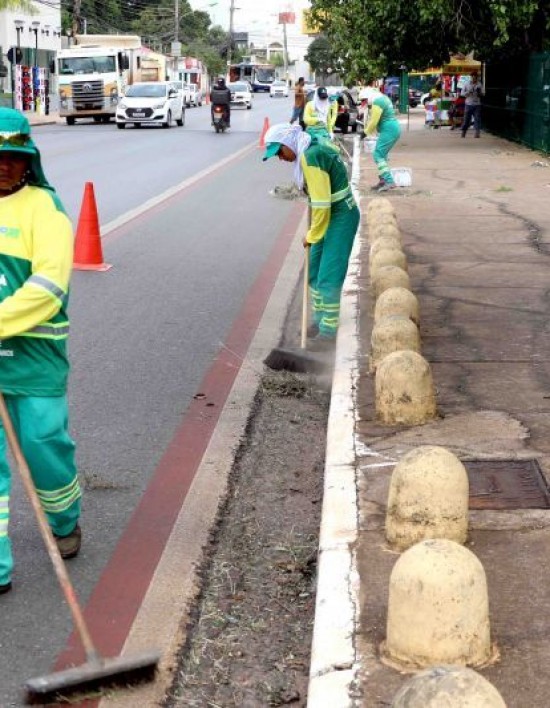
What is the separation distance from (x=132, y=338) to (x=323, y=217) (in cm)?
171

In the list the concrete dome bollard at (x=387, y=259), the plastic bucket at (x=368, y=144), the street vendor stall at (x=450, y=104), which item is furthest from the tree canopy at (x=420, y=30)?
the concrete dome bollard at (x=387, y=259)

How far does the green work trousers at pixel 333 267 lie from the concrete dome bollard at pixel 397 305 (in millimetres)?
661

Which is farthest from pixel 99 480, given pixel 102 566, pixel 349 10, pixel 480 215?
pixel 349 10

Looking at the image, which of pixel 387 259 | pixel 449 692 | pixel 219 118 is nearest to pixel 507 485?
pixel 449 692

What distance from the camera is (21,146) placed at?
4.44 m

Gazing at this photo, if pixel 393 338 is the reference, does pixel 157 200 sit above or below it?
below

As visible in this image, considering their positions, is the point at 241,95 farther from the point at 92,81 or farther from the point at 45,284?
the point at 45,284

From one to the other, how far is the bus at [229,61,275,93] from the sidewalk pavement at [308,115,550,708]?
114 metres

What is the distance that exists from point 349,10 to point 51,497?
28.2 m

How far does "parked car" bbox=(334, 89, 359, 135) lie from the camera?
38.9m

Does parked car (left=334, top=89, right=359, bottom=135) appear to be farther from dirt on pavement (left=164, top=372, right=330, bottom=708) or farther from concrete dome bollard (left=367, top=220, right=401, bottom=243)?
dirt on pavement (left=164, top=372, right=330, bottom=708)

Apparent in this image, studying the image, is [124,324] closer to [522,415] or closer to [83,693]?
[522,415]

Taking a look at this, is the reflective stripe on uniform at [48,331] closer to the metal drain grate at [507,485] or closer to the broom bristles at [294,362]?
the metal drain grate at [507,485]

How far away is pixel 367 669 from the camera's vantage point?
386cm
